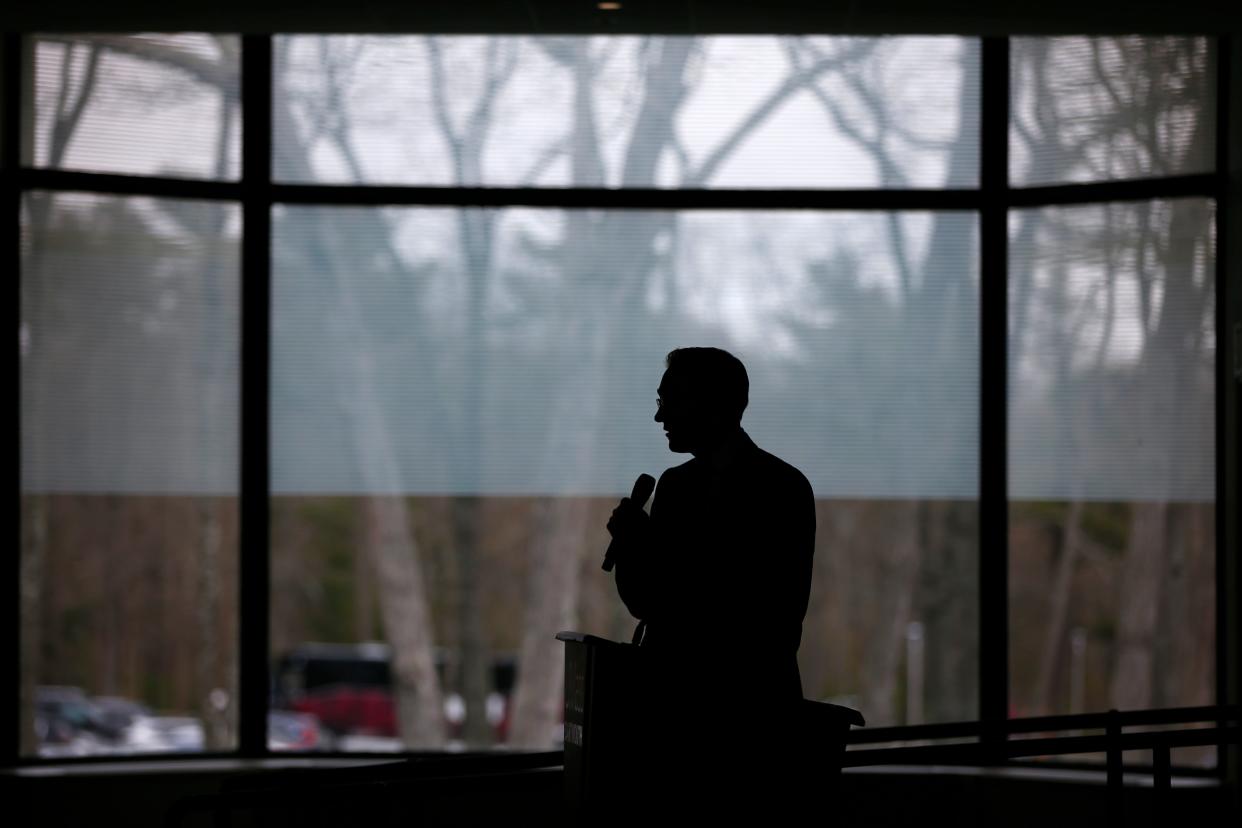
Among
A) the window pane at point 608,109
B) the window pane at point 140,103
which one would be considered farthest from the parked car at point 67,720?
the window pane at point 608,109

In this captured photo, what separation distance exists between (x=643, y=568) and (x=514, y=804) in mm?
3132

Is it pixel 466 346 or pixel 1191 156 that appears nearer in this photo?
pixel 1191 156

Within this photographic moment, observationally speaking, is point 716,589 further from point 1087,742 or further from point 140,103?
point 140,103

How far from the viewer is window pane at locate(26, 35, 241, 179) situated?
228 inches

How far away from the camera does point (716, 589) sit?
2680 millimetres

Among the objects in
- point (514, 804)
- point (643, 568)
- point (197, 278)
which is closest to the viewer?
point (643, 568)

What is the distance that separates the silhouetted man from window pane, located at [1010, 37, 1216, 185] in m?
3.43

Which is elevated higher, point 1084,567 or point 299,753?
point 1084,567

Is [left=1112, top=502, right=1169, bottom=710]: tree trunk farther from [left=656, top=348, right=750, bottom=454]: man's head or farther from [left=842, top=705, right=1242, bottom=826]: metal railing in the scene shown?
[left=656, top=348, right=750, bottom=454]: man's head

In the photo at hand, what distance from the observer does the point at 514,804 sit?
5488mm

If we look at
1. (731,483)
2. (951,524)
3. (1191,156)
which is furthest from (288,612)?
(731,483)

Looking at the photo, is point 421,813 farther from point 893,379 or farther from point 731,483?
point 731,483

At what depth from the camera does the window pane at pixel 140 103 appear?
19.0 ft

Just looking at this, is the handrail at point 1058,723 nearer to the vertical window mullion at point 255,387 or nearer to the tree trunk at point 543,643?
the tree trunk at point 543,643
